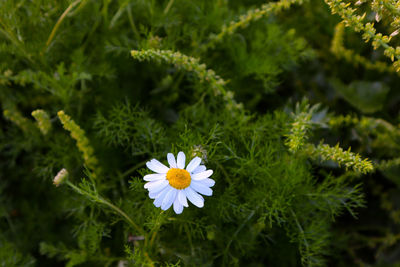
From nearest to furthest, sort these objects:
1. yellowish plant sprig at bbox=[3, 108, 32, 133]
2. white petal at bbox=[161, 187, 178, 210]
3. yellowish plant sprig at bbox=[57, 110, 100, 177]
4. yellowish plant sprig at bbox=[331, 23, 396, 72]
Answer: white petal at bbox=[161, 187, 178, 210], yellowish plant sprig at bbox=[57, 110, 100, 177], yellowish plant sprig at bbox=[3, 108, 32, 133], yellowish plant sprig at bbox=[331, 23, 396, 72]

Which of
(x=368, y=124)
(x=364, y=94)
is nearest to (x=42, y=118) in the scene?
(x=368, y=124)

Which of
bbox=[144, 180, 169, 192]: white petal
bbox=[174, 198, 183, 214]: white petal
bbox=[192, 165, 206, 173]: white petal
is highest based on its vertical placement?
bbox=[192, 165, 206, 173]: white petal

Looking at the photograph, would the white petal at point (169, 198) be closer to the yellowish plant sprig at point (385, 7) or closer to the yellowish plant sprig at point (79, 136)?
the yellowish plant sprig at point (79, 136)

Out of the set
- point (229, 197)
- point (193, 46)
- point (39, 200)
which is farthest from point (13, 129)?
point (229, 197)

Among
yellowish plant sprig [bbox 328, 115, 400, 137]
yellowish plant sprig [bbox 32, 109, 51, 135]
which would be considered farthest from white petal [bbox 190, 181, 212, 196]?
yellowish plant sprig [bbox 328, 115, 400, 137]

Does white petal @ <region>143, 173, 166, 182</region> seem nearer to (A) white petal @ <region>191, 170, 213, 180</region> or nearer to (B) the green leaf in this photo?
(A) white petal @ <region>191, 170, 213, 180</region>

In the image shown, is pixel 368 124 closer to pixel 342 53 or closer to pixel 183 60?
pixel 342 53
